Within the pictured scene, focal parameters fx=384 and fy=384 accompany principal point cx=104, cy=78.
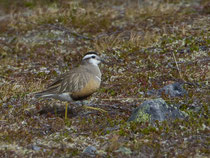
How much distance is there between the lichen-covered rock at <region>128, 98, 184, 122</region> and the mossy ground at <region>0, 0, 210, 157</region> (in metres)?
0.21

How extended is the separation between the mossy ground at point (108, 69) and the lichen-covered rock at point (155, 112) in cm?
21

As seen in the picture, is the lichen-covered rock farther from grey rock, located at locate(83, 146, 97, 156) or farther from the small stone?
grey rock, located at locate(83, 146, 97, 156)

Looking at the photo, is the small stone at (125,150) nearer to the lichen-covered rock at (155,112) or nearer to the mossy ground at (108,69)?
the mossy ground at (108,69)

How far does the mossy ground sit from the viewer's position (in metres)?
7.79

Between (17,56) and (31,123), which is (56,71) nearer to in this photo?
(17,56)

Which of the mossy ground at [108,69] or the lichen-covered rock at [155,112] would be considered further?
the lichen-covered rock at [155,112]

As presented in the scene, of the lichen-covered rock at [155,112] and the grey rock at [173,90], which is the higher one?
the grey rock at [173,90]

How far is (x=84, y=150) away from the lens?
7.57 meters

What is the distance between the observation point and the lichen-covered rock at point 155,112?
8.37 meters

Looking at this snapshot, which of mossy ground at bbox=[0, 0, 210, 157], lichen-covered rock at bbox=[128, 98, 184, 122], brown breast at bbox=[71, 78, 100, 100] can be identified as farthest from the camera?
brown breast at bbox=[71, 78, 100, 100]

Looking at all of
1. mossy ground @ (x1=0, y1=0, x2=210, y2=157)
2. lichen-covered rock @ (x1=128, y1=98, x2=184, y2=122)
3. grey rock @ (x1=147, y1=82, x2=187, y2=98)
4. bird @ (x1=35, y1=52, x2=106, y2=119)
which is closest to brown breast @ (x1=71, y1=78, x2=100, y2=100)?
bird @ (x1=35, y1=52, x2=106, y2=119)

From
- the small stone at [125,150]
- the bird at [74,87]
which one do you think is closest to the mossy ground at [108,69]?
the small stone at [125,150]

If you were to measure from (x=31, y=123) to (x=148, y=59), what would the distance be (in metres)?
5.41

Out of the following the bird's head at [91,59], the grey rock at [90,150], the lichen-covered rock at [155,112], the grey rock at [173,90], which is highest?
the bird's head at [91,59]
